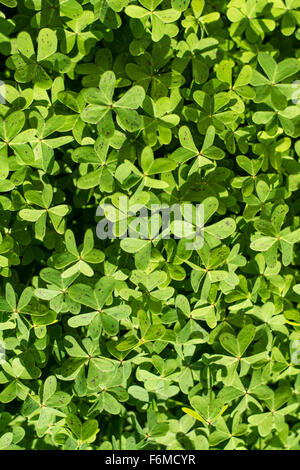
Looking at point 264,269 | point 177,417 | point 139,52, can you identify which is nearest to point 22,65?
point 139,52

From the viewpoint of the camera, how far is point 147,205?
160cm

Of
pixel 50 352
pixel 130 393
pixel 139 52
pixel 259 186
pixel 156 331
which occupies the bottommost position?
pixel 130 393

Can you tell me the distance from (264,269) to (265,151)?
1.60 ft

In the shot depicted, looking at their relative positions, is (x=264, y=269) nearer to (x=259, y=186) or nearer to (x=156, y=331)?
(x=259, y=186)

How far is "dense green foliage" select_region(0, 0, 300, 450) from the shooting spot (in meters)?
1.61

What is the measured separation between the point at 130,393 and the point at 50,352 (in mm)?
368

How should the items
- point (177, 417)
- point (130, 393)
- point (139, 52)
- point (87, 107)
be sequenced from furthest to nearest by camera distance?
point (177, 417) < point (130, 393) < point (139, 52) < point (87, 107)

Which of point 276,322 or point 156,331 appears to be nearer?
point 156,331

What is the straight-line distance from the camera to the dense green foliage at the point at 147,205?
1.61 metres

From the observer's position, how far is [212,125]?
1665 mm

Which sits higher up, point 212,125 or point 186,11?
point 186,11

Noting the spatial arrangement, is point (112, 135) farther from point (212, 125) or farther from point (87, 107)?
point (212, 125)

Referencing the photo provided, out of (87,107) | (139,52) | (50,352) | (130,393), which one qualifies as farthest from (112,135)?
(130,393)

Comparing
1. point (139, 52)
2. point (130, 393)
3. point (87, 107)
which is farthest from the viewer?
point (130, 393)
